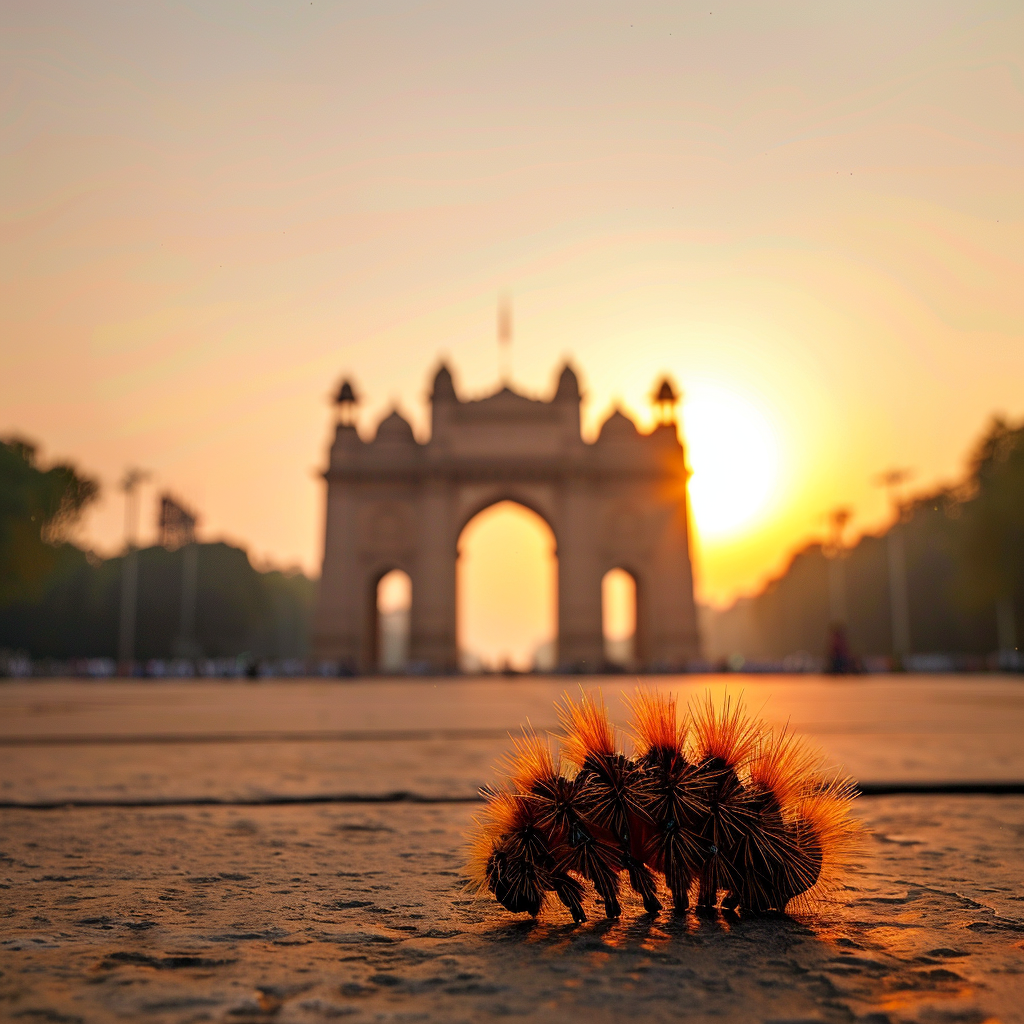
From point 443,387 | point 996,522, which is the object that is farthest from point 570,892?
point 443,387

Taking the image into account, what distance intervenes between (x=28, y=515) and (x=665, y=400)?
31.1 m

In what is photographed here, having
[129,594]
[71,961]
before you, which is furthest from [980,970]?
[129,594]

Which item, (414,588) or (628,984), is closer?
(628,984)

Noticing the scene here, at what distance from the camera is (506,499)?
163 ft

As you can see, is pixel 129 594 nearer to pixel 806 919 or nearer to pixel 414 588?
pixel 414 588

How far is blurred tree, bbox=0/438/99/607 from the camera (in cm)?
3900

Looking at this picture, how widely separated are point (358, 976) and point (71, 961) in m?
0.46

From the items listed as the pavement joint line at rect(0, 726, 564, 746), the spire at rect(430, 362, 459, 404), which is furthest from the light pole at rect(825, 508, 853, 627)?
the pavement joint line at rect(0, 726, 564, 746)

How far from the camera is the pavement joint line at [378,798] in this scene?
3705 millimetres

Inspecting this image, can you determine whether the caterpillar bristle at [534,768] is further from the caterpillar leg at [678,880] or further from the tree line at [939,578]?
the tree line at [939,578]

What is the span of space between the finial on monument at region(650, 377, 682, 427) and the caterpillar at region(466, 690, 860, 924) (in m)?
50.8

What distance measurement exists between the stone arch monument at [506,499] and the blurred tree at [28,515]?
12.1m

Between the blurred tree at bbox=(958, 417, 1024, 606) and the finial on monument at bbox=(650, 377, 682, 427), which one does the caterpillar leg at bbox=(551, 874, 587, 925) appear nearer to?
the blurred tree at bbox=(958, 417, 1024, 606)

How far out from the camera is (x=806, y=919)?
6.05 ft
